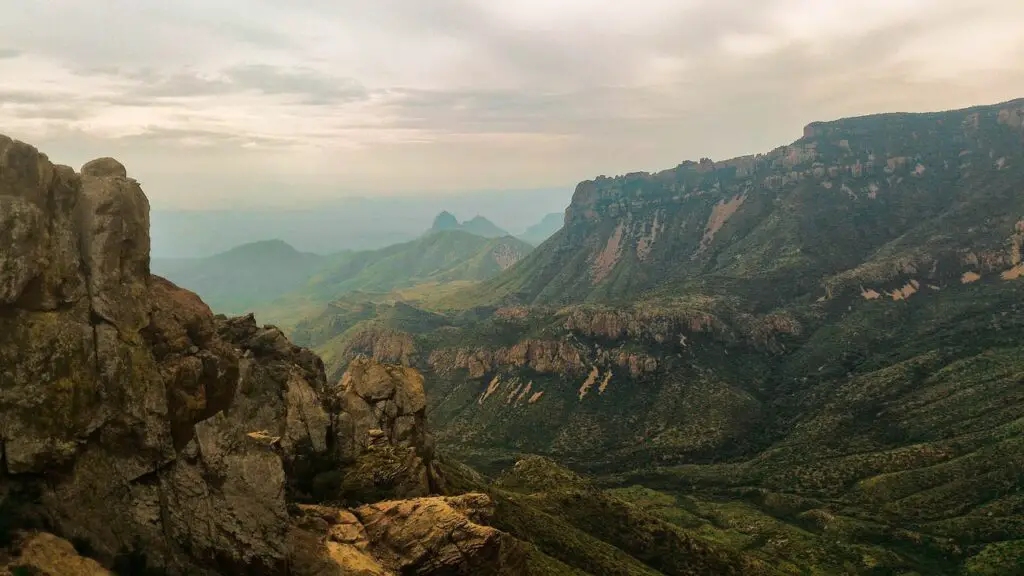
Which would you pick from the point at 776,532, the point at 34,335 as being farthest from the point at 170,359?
the point at 776,532

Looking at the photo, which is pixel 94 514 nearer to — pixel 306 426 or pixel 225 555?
pixel 225 555

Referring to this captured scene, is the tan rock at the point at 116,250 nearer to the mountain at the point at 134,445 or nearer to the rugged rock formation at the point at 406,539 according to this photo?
the mountain at the point at 134,445

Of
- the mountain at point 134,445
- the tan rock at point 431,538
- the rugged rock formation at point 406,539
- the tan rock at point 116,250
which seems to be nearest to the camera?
the mountain at point 134,445

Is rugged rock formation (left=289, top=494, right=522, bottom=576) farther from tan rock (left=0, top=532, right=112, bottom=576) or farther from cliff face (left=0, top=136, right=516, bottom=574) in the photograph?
tan rock (left=0, top=532, right=112, bottom=576)

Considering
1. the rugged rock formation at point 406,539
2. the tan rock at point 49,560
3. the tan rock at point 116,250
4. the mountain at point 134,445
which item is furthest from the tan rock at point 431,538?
the tan rock at point 116,250

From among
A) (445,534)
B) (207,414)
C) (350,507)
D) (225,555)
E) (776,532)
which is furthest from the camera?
(776,532)

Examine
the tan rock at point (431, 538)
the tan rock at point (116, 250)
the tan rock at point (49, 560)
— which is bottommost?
the tan rock at point (431, 538)

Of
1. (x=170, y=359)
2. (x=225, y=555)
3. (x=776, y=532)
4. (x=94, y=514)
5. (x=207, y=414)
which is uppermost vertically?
(x=170, y=359)

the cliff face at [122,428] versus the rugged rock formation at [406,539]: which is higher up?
the cliff face at [122,428]

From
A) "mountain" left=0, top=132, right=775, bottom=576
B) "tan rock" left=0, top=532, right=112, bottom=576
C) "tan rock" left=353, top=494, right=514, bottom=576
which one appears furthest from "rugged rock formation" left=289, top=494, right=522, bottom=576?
"tan rock" left=0, top=532, right=112, bottom=576
